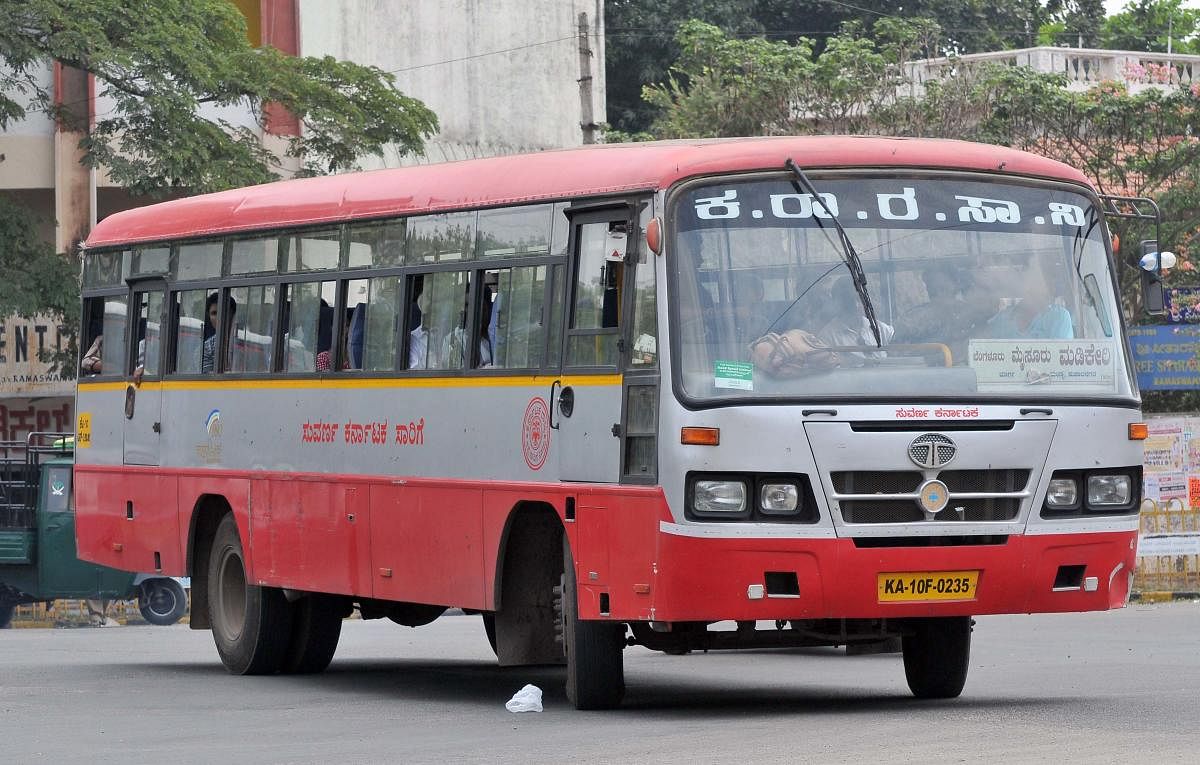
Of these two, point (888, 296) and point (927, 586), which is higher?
point (888, 296)

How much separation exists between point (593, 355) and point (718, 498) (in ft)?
3.95

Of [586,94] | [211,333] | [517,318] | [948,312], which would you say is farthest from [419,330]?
[586,94]

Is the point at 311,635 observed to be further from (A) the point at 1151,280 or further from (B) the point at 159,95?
(B) the point at 159,95

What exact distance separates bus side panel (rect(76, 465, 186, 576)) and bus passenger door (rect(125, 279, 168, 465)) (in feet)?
0.65

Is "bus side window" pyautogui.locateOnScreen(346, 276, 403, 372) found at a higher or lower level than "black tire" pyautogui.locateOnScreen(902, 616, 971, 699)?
higher

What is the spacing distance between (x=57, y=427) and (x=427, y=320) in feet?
64.2

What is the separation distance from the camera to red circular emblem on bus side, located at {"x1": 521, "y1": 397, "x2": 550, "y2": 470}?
11602 mm

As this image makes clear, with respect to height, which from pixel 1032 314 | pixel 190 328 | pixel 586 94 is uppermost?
pixel 586 94

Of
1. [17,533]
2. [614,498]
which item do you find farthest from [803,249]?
[17,533]

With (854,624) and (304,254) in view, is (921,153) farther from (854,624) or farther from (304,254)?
(304,254)

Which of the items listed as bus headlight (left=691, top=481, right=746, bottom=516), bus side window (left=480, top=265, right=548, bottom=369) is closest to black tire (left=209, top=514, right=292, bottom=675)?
bus side window (left=480, top=265, right=548, bottom=369)

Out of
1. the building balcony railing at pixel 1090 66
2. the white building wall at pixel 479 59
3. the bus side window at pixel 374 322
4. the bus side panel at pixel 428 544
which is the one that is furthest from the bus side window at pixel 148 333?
the building balcony railing at pixel 1090 66

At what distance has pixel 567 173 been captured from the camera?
38.4 feet

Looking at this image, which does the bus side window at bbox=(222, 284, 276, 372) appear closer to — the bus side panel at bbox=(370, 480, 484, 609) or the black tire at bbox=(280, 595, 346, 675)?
the black tire at bbox=(280, 595, 346, 675)
